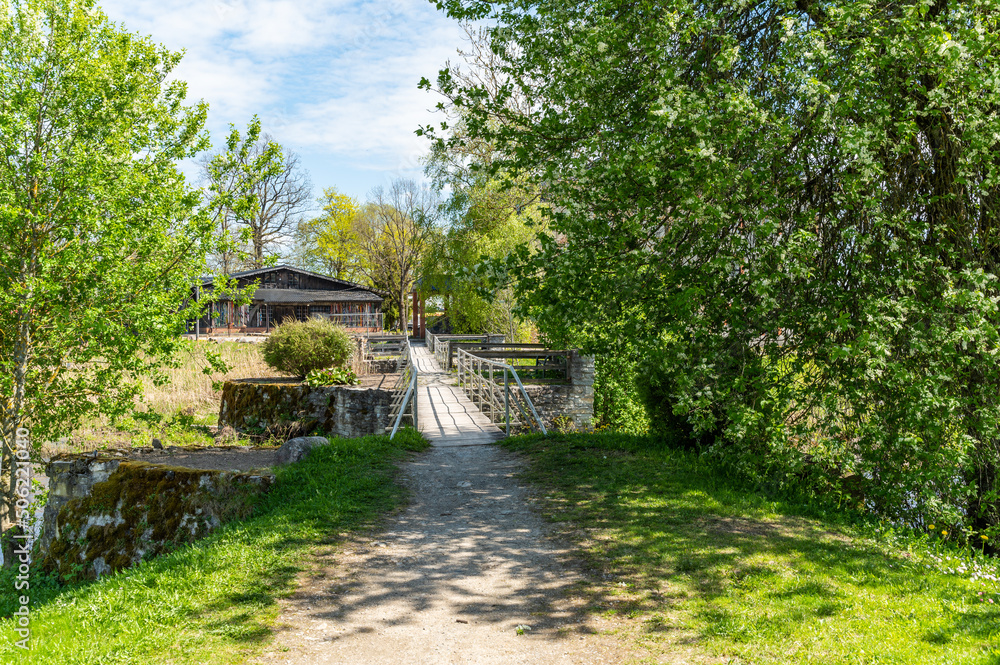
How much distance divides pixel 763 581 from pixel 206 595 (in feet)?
13.9

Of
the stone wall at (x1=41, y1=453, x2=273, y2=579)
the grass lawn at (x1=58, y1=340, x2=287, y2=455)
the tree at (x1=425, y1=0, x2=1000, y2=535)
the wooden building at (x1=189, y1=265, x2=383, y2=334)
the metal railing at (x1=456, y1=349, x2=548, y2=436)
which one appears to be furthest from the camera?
the wooden building at (x1=189, y1=265, x2=383, y2=334)

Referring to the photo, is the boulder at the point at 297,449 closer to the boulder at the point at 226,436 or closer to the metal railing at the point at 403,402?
the metal railing at the point at 403,402

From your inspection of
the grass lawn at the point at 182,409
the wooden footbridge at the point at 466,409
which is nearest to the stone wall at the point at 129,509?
the grass lawn at the point at 182,409

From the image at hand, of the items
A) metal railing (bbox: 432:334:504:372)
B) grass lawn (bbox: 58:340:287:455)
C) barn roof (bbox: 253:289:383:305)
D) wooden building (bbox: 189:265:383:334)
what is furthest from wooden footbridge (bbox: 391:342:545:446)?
barn roof (bbox: 253:289:383:305)

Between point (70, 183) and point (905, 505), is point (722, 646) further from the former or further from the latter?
point (70, 183)

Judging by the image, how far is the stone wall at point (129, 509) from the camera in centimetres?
772

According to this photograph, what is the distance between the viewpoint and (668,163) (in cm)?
677

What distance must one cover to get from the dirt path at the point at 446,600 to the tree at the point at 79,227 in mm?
5414

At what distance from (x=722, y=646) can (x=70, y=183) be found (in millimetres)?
9926

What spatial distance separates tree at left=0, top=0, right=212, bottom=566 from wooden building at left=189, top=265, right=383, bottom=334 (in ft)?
119

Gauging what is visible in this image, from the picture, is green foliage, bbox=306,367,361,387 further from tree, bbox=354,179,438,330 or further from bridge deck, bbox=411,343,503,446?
tree, bbox=354,179,438,330

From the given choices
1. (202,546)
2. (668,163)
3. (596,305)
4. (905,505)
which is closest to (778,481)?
(905,505)

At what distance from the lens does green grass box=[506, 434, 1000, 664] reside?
163 inches

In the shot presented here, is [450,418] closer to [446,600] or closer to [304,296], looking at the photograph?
[446,600]
